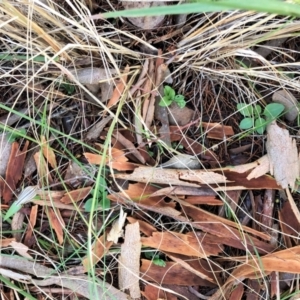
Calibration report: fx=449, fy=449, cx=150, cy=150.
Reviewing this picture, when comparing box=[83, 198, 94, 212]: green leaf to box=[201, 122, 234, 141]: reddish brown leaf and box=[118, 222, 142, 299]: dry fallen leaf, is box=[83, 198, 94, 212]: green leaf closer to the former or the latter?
box=[118, 222, 142, 299]: dry fallen leaf

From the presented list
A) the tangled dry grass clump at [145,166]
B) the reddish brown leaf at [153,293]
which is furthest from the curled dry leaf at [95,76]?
the reddish brown leaf at [153,293]

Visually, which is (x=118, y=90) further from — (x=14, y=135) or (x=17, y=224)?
(x=17, y=224)

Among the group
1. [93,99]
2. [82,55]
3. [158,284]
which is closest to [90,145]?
[93,99]

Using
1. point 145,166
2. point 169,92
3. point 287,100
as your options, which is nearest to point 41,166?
point 145,166

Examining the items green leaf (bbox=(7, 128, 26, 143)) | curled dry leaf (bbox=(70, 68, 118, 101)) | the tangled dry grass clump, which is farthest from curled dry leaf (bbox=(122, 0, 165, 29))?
green leaf (bbox=(7, 128, 26, 143))

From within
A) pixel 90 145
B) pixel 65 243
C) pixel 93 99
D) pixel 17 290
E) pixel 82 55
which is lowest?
pixel 17 290

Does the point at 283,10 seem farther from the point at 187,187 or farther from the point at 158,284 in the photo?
the point at 158,284

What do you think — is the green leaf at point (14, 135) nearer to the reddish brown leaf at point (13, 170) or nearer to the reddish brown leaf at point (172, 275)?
the reddish brown leaf at point (13, 170)
